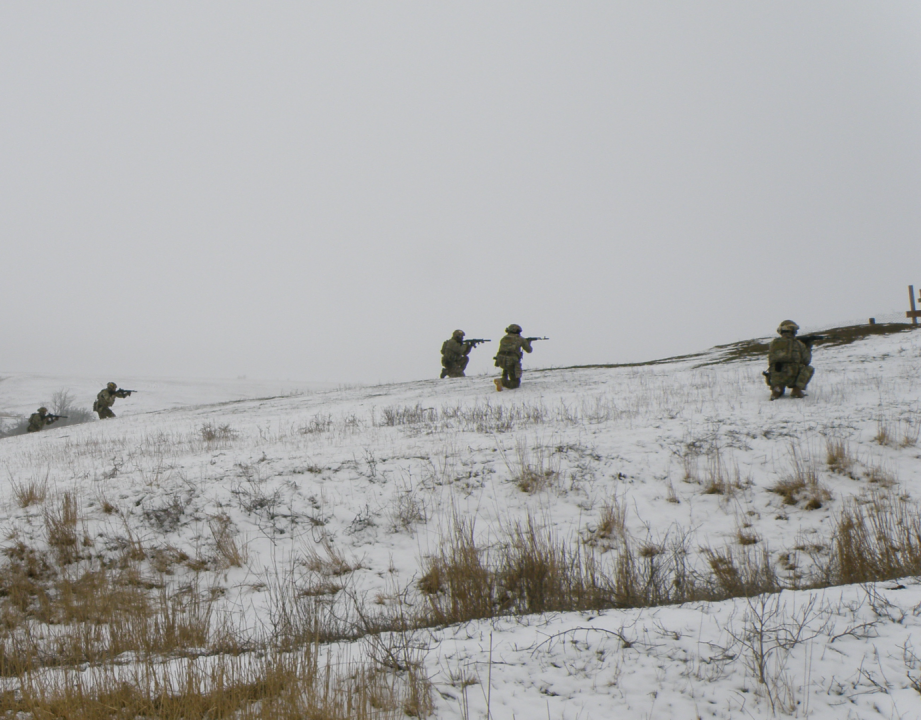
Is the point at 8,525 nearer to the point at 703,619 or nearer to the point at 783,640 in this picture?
the point at 703,619

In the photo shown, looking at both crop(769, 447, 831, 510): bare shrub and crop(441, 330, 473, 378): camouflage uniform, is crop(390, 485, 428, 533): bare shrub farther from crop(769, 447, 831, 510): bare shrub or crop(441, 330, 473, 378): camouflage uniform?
crop(441, 330, 473, 378): camouflage uniform

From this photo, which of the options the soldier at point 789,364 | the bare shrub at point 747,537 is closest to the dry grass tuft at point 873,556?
the bare shrub at point 747,537

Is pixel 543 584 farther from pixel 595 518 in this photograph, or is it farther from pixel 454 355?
pixel 454 355

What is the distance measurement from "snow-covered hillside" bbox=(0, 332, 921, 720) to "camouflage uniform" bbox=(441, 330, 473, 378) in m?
10.7

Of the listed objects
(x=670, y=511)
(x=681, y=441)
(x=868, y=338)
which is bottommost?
(x=670, y=511)

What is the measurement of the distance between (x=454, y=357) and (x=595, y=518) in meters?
17.5

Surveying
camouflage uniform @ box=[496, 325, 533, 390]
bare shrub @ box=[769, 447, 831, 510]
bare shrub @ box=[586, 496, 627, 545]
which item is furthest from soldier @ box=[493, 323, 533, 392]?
bare shrub @ box=[586, 496, 627, 545]

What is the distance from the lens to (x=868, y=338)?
1902 cm

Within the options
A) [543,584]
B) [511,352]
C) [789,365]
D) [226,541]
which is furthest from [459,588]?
[511,352]

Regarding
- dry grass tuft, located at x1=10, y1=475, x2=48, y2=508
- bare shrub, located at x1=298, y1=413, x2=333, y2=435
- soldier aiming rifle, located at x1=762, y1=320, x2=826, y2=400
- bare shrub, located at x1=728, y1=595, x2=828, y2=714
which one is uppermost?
soldier aiming rifle, located at x1=762, y1=320, x2=826, y2=400

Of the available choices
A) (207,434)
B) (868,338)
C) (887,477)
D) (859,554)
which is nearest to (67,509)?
(207,434)

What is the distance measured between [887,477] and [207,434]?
1168cm

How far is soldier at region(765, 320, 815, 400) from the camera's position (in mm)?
10625

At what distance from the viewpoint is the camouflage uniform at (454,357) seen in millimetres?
22922
